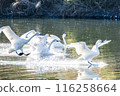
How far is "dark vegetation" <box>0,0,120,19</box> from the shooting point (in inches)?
1900

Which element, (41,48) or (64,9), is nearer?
(41,48)

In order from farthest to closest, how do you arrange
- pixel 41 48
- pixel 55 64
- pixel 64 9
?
1. pixel 64 9
2. pixel 41 48
3. pixel 55 64

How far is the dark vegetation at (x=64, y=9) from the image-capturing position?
48250mm

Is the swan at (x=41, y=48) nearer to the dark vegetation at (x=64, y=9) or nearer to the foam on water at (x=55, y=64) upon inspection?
the foam on water at (x=55, y=64)

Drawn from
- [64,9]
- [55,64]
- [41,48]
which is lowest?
[55,64]

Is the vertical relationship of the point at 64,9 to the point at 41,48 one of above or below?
above

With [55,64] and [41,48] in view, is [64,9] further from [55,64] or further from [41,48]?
[55,64]

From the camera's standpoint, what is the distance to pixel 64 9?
4850cm

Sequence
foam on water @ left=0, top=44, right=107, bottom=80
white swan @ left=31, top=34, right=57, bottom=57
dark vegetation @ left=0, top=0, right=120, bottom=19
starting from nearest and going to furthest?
foam on water @ left=0, top=44, right=107, bottom=80 → white swan @ left=31, top=34, right=57, bottom=57 → dark vegetation @ left=0, top=0, right=120, bottom=19

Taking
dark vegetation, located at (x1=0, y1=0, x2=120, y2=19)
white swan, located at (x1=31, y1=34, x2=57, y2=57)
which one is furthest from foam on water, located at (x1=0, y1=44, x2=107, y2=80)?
dark vegetation, located at (x1=0, y1=0, x2=120, y2=19)

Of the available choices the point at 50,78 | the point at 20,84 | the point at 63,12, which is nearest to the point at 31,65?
the point at 50,78

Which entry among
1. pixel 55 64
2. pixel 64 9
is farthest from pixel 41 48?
pixel 64 9

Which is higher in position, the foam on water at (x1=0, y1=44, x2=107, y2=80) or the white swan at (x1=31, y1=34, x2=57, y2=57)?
the white swan at (x1=31, y1=34, x2=57, y2=57)

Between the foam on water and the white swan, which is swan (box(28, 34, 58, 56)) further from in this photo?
the foam on water
